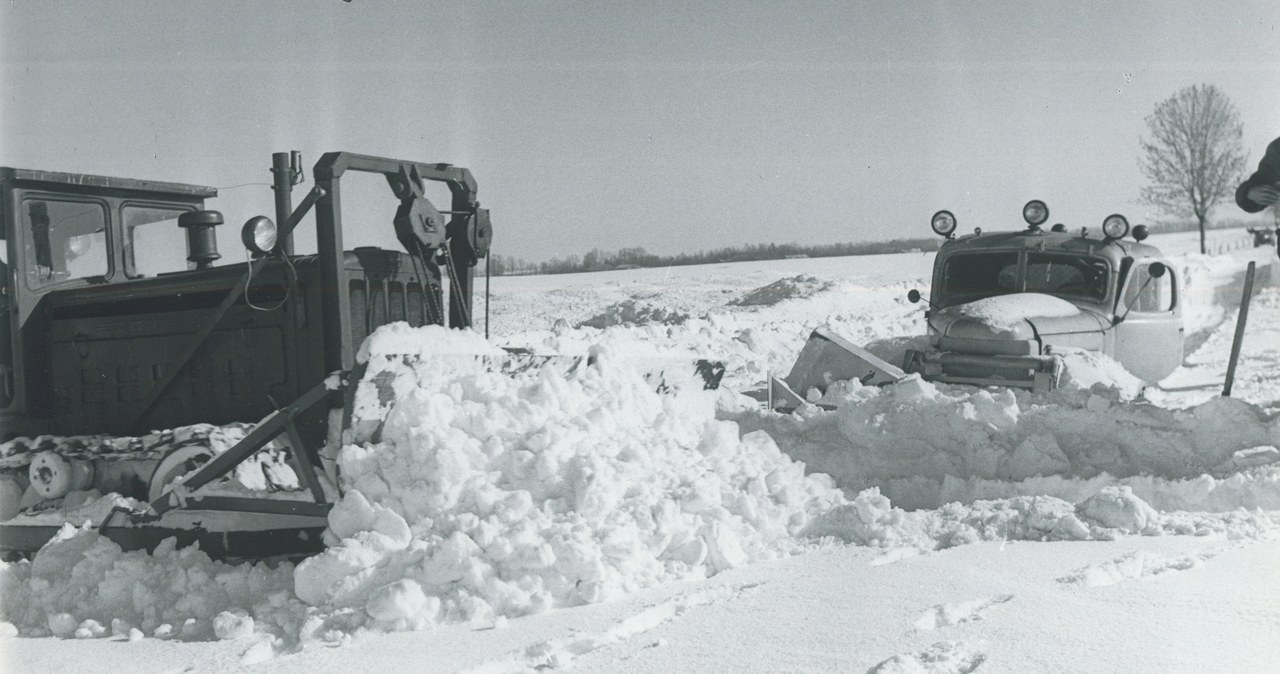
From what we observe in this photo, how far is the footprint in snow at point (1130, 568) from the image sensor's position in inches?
154

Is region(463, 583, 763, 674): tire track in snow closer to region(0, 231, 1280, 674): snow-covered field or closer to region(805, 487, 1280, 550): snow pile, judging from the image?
region(0, 231, 1280, 674): snow-covered field

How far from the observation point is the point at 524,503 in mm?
4109

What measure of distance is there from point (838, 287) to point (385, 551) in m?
23.0

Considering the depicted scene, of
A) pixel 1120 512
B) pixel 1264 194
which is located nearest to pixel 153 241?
pixel 1120 512

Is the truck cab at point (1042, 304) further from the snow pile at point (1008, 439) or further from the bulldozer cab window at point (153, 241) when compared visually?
the bulldozer cab window at point (153, 241)

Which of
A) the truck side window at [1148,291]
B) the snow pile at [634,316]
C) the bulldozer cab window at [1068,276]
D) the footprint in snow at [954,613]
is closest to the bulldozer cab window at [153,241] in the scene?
the footprint in snow at [954,613]

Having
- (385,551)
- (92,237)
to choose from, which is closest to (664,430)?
(385,551)

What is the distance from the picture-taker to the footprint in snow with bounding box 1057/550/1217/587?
3904 millimetres

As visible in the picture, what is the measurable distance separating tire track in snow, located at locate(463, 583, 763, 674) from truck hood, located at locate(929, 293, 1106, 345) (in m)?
4.58

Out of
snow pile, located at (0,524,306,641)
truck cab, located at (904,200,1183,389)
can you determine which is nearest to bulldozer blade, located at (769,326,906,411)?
truck cab, located at (904,200,1183,389)

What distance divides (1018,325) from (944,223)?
6.95 feet

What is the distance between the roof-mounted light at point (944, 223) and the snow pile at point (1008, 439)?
3355mm

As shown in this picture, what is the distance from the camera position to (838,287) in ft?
85.3

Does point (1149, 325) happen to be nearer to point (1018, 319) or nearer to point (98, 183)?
point (1018, 319)
